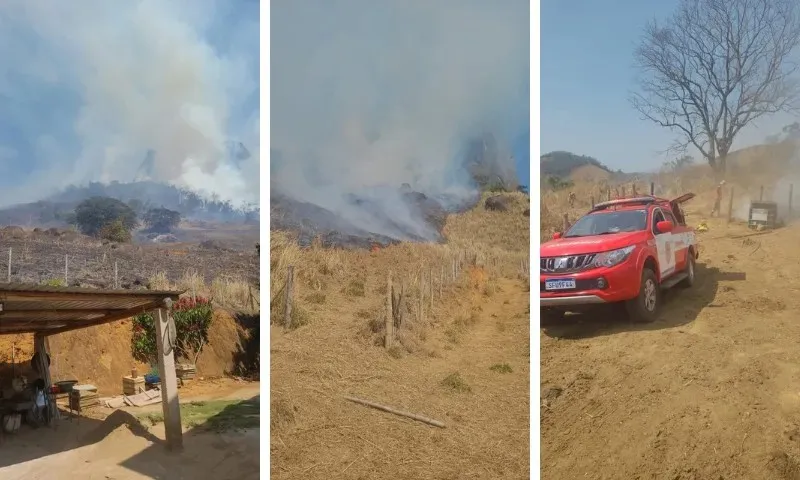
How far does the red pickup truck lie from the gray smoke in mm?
984

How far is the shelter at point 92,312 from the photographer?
14.1 feet

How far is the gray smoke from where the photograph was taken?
513 centimetres

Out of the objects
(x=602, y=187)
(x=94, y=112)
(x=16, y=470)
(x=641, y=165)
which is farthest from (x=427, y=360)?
(x=94, y=112)

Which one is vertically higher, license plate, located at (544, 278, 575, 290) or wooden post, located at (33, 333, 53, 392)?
license plate, located at (544, 278, 575, 290)

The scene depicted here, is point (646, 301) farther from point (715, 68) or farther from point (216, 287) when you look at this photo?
point (216, 287)

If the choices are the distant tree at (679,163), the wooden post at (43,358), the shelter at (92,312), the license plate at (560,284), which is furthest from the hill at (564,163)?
the wooden post at (43,358)

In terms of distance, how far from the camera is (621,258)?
457 centimetres

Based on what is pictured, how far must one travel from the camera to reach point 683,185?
4.67 m

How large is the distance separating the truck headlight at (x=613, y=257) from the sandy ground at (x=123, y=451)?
10.4 feet

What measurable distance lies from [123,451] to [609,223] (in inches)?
174

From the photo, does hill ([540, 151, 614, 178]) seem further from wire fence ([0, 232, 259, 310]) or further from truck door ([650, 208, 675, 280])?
wire fence ([0, 232, 259, 310])

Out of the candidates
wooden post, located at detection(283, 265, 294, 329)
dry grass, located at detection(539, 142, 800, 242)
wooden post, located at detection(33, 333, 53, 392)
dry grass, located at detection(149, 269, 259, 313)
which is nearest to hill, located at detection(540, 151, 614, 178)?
dry grass, located at detection(539, 142, 800, 242)

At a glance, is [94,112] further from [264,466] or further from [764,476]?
[764,476]

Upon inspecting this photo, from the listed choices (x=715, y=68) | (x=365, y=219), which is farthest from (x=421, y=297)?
(x=715, y=68)
